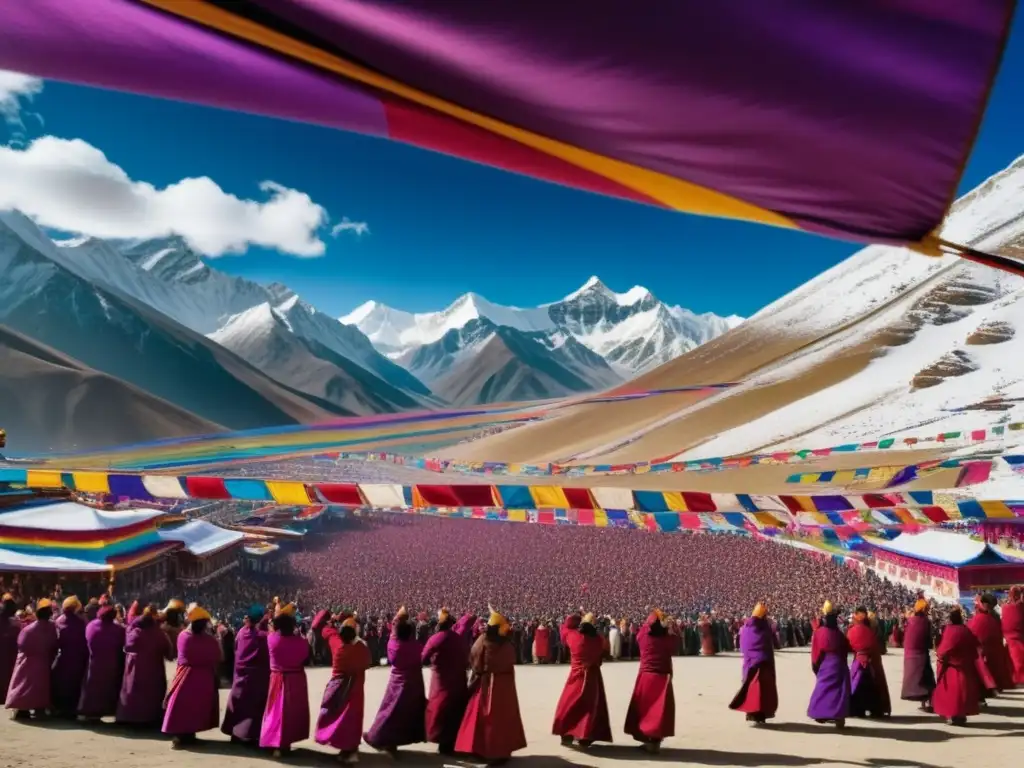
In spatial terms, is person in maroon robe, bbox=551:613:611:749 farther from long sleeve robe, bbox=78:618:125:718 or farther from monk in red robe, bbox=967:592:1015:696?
monk in red robe, bbox=967:592:1015:696

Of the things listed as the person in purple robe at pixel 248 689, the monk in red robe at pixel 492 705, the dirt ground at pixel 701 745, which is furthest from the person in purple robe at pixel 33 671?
the monk in red robe at pixel 492 705

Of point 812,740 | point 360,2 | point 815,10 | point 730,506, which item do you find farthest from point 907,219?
point 730,506

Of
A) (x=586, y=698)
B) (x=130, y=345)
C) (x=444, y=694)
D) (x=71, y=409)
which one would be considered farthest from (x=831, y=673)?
(x=130, y=345)

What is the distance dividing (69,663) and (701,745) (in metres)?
6.09

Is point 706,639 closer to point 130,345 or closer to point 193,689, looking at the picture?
point 193,689

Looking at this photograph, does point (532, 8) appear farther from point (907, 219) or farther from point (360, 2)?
point (907, 219)

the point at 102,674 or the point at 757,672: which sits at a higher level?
the point at 757,672

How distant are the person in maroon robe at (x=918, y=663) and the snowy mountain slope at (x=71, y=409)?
108529 mm

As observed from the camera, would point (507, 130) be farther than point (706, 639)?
No

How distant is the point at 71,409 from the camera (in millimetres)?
110875

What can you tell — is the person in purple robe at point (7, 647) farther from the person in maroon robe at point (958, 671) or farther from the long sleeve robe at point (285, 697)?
the person in maroon robe at point (958, 671)

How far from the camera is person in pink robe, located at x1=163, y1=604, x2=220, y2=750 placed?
23.9 ft

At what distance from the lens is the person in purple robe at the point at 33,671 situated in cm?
809

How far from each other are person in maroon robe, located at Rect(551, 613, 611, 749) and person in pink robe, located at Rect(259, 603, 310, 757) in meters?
2.31
